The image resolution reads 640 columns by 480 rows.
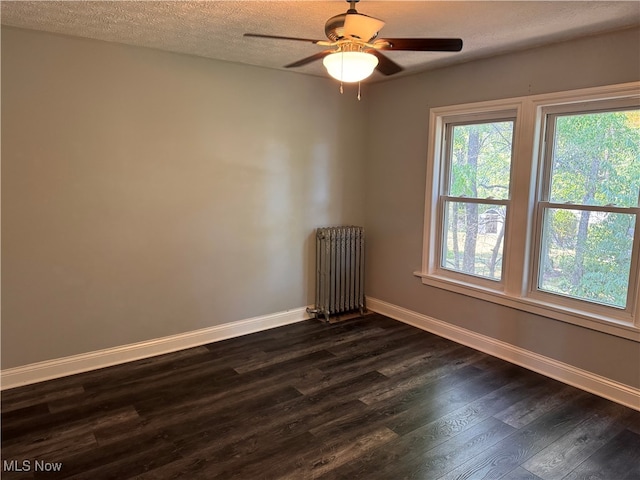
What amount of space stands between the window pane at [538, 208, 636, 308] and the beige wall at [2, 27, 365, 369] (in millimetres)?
2095

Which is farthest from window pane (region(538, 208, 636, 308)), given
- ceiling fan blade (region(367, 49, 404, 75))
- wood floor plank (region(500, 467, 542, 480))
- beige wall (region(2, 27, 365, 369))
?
beige wall (region(2, 27, 365, 369))

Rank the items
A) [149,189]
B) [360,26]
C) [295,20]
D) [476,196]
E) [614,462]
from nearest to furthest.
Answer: [360,26], [614,462], [295,20], [149,189], [476,196]

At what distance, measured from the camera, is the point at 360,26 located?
196 centimetres

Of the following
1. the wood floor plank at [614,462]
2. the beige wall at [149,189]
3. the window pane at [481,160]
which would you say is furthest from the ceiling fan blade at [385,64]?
the wood floor plank at [614,462]

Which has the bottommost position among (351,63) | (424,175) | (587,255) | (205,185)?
(587,255)

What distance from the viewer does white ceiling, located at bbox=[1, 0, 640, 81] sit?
7.80 feet

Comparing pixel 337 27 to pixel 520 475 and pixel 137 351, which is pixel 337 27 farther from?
pixel 137 351

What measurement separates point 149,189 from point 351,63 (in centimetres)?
203

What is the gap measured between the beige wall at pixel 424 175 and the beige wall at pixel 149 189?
512 mm

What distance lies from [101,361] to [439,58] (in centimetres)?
357

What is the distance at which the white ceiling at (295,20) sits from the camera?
2.38 metres

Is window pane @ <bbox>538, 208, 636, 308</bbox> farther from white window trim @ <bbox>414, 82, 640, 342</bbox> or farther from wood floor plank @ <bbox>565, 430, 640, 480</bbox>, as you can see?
wood floor plank @ <bbox>565, 430, 640, 480</bbox>

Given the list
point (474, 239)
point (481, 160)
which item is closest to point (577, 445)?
point (474, 239)

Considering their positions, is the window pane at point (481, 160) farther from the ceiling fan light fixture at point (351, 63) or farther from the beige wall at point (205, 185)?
the ceiling fan light fixture at point (351, 63)
